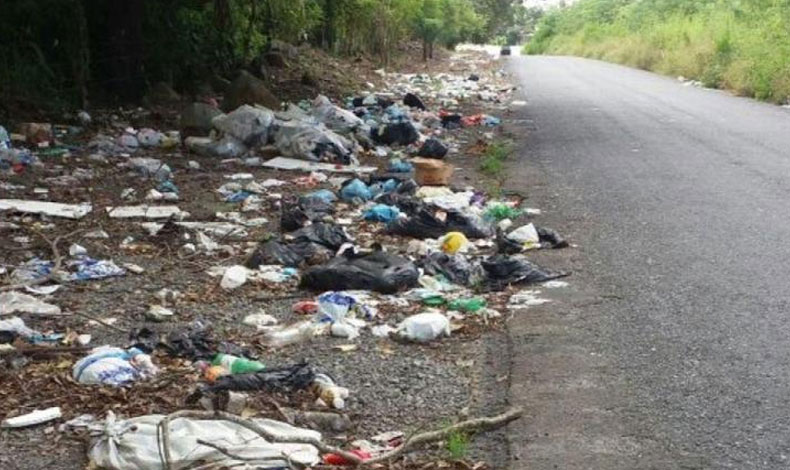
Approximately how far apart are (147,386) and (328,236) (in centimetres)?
257

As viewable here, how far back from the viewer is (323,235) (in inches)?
246

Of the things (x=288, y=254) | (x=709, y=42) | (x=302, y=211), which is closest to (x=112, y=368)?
(x=288, y=254)

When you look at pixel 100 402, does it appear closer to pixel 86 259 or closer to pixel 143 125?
pixel 86 259

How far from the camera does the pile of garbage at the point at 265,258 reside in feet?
11.6

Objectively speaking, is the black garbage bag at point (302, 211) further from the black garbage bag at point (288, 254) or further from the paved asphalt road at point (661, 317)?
the paved asphalt road at point (661, 317)

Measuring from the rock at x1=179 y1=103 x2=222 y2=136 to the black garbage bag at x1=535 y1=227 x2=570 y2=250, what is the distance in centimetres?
591

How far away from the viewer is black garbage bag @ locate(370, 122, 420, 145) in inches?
445

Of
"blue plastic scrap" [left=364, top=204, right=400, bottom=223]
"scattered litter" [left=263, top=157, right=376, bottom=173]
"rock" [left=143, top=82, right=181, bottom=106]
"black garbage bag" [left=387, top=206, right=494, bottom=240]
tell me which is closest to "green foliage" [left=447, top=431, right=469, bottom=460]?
"black garbage bag" [left=387, top=206, right=494, bottom=240]

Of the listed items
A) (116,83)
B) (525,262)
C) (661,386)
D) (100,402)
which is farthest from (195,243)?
(116,83)

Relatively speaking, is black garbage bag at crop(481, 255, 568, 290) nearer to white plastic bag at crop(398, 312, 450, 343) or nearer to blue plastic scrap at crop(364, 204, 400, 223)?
white plastic bag at crop(398, 312, 450, 343)

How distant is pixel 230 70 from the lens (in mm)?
15766

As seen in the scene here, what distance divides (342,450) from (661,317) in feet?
6.78

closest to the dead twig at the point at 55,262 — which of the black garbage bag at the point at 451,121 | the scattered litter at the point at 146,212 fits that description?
the scattered litter at the point at 146,212

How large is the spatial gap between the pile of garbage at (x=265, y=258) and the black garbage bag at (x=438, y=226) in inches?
0.6
